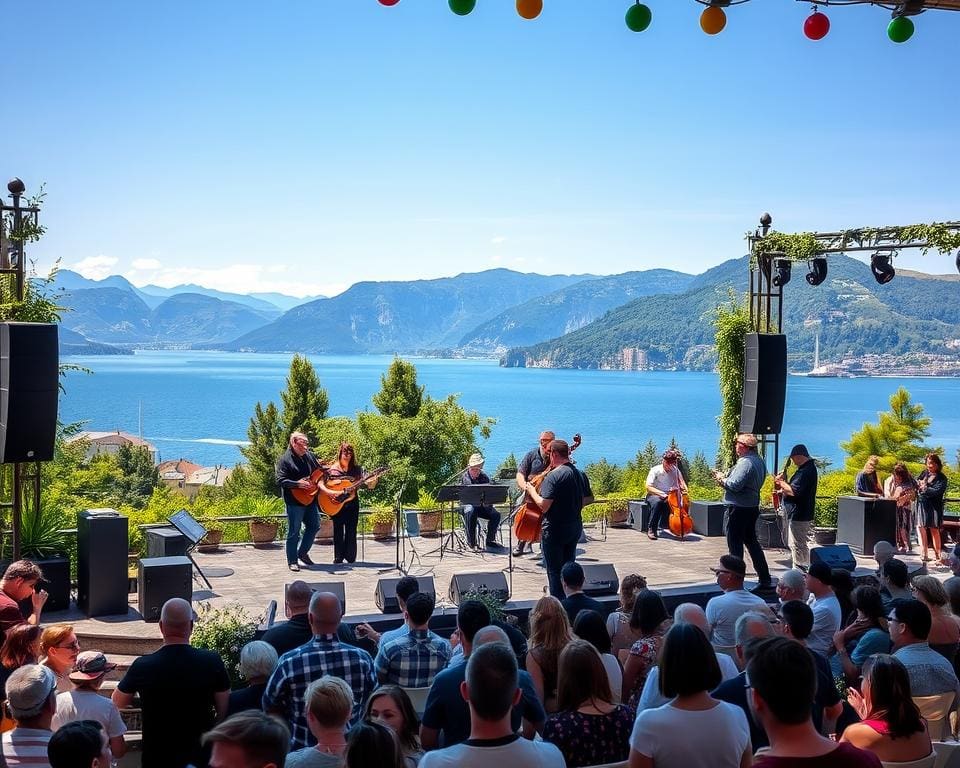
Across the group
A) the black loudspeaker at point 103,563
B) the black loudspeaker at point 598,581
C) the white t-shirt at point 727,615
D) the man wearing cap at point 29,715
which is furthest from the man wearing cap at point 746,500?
the man wearing cap at point 29,715

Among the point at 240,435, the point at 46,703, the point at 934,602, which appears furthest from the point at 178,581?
the point at 240,435

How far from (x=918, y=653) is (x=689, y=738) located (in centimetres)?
180

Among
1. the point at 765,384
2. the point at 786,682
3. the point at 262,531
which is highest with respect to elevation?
the point at 765,384

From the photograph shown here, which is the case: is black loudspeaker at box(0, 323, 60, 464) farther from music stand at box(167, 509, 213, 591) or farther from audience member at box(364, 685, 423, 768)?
audience member at box(364, 685, 423, 768)

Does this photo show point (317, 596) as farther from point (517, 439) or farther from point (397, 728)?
point (517, 439)

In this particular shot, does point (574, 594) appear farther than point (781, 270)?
No

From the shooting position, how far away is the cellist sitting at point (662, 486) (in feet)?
39.3

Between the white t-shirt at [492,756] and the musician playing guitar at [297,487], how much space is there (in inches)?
276

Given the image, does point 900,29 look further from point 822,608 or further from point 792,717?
point 792,717

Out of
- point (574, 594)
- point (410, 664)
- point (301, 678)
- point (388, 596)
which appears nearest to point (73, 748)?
point (301, 678)

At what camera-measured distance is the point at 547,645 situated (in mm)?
4344

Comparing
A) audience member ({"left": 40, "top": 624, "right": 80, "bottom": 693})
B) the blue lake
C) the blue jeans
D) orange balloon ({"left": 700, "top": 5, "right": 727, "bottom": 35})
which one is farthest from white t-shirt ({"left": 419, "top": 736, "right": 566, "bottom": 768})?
the blue lake

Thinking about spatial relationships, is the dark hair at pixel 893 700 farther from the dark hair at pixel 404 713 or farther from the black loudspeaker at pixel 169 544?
the black loudspeaker at pixel 169 544

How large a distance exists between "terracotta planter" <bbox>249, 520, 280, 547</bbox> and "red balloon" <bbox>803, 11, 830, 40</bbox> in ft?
26.5
